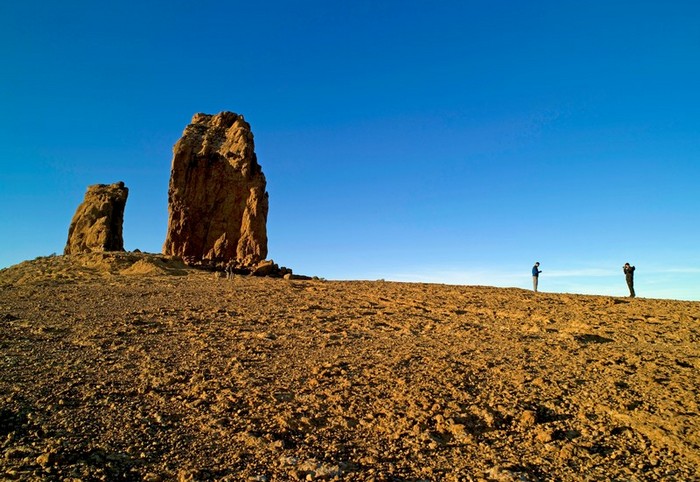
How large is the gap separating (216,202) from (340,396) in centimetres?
2944

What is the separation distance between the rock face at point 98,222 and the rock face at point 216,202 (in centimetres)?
408

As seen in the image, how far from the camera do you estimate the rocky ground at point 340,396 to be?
5.59m

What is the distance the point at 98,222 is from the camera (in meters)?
33.7

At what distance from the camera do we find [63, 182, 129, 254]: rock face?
3312 cm

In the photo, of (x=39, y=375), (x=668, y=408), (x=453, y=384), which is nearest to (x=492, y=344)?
(x=453, y=384)

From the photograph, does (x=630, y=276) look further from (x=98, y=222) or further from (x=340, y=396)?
(x=98, y=222)

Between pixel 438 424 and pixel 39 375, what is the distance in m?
6.98

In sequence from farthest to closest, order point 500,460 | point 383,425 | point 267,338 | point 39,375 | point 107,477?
point 267,338 < point 39,375 < point 383,425 < point 500,460 < point 107,477

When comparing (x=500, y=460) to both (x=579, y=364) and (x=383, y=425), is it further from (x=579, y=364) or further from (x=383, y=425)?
(x=579, y=364)

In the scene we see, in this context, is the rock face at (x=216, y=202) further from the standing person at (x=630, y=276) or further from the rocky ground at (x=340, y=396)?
the standing person at (x=630, y=276)

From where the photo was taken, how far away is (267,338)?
11.4 metres

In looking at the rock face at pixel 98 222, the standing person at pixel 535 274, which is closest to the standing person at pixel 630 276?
the standing person at pixel 535 274

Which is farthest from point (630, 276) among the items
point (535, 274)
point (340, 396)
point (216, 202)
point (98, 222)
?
point (98, 222)

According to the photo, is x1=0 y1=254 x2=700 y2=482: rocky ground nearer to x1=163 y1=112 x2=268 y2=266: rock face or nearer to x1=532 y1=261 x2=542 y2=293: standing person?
x1=532 y1=261 x2=542 y2=293: standing person
